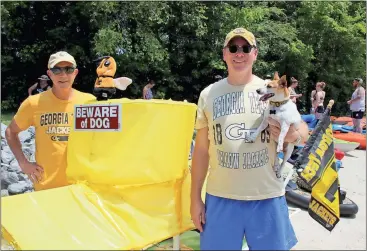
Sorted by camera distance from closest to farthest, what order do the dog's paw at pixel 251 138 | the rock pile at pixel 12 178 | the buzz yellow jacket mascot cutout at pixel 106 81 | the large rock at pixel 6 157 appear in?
the dog's paw at pixel 251 138 → the buzz yellow jacket mascot cutout at pixel 106 81 → the rock pile at pixel 12 178 → the large rock at pixel 6 157

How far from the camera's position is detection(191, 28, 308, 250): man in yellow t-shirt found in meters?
2.40

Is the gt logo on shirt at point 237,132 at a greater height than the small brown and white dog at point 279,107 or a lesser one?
lesser

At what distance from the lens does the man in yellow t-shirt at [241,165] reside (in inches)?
94.4

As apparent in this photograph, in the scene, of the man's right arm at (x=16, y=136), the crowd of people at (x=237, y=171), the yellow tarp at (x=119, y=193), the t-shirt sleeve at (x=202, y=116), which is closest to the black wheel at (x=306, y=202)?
the crowd of people at (x=237, y=171)

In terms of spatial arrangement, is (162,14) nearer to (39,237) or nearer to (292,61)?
(292,61)

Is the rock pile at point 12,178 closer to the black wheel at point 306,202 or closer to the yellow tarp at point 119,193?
the black wheel at point 306,202

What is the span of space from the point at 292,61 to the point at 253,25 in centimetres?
302

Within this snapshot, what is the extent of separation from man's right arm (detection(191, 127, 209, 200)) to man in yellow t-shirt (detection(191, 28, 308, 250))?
88mm

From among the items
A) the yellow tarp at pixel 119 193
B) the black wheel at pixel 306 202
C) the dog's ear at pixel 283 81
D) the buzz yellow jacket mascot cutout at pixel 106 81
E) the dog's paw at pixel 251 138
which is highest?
the dog's ear at pixel 283 81

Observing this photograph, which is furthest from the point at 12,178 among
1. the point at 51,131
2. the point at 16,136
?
the point at 51,131

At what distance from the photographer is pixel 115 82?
10.2ft

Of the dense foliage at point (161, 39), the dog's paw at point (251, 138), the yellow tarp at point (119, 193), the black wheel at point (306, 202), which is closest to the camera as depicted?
the yellow tarp at point (119, 193)

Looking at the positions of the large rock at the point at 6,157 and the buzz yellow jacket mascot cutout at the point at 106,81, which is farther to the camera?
the large rock at the point at 6,157

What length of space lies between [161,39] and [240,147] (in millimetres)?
20416
